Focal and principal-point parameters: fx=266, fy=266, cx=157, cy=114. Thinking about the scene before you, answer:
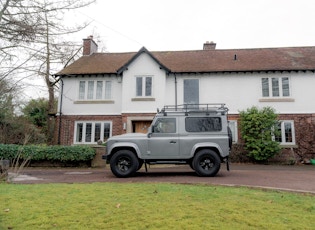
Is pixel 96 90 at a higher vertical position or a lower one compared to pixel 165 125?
higher

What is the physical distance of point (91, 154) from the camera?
47.0ft

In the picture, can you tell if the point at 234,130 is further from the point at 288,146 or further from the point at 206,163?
the point at 206,163

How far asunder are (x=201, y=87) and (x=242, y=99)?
2.82 metres

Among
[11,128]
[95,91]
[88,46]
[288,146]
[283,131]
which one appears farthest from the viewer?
[88,46]

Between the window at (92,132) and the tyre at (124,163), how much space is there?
8.31m

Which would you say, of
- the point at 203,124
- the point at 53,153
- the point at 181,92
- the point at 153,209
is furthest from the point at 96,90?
the point at 153,209

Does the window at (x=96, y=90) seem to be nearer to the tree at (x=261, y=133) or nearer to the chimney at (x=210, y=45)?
the chimney at (x=210, y=45)

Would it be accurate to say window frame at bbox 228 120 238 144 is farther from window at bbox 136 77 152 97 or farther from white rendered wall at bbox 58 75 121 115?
white rendered wall at bbox 58 75 121 115

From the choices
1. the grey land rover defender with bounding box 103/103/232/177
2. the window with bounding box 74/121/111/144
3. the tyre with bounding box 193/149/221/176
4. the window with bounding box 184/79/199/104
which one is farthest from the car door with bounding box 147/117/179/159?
the window with bounding box 74/121/111/144

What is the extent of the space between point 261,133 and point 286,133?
Answer: 2406 millimetres

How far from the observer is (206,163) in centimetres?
999

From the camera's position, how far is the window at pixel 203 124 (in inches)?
403

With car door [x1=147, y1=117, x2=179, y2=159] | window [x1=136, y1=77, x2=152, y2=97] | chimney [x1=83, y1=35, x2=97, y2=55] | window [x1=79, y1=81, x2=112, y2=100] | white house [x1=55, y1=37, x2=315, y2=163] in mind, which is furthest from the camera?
chimney [x1=83, y1=35, x2=97, y2=55]

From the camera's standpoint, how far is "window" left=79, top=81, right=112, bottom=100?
60.7 ft
